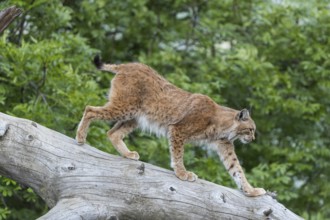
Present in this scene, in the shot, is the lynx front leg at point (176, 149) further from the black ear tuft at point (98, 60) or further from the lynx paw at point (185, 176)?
A: the black ear tuft at point (98, 60)

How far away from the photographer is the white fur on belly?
7.69 m

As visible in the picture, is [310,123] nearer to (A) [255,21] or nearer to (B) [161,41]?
(A) [255,21]

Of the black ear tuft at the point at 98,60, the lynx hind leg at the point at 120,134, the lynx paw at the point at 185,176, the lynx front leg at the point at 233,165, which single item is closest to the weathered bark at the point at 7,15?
the black ear tuft at the point at 98,60

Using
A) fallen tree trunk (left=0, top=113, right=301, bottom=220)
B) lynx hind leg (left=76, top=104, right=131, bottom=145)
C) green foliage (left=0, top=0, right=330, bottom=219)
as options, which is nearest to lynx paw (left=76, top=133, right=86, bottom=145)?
fallen tree trunk (left=0, top=113, right=301, bottom=220)

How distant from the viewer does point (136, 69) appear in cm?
779

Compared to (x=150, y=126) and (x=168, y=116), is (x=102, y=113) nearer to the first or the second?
(x=150, y=126)

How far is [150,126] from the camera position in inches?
304

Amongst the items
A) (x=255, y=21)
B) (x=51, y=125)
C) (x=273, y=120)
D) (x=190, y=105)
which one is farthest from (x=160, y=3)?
(x=190, y=105)

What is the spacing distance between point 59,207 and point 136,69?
1.86m

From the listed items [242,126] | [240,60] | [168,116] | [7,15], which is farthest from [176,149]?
[240,60]

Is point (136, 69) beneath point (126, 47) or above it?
above

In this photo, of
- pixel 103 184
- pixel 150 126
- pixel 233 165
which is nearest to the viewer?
pixel 103 184

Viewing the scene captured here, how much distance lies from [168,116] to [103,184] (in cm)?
121

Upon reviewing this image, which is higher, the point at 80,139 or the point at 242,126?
the point at 80,139
